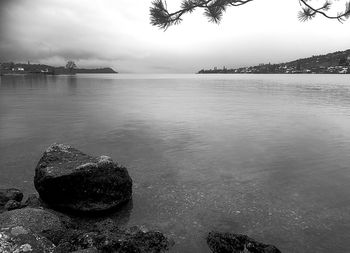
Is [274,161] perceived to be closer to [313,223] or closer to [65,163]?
[313,223]

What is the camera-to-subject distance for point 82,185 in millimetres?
10320

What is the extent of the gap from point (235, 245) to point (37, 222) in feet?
16.0

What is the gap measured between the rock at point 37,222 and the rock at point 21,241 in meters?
0.41

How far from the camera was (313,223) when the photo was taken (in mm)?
9711

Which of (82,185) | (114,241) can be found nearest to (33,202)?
(82,185)

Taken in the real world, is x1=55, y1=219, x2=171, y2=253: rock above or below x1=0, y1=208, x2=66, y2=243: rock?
below

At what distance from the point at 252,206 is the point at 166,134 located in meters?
12.9

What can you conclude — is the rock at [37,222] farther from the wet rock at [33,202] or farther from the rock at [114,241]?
the wet rock at [33,202]

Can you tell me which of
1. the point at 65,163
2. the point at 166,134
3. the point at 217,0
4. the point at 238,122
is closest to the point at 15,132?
the point at 166,134

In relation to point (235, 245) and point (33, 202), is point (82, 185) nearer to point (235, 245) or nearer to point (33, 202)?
point (33, 202)

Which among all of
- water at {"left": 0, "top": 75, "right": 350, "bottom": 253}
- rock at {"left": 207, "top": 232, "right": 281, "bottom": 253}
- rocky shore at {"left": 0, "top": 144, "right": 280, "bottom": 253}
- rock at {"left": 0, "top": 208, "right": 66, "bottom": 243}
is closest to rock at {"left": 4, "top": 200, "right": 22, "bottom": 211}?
rocky shore at {"left": 0, "top": 144, "right": 280, "bottom": 253}

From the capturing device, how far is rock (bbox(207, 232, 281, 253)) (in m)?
8.01

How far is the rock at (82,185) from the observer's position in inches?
404

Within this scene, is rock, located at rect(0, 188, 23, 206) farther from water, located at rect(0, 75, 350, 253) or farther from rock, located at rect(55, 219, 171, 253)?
rock, located at rect(55, 219, 171, 253)
